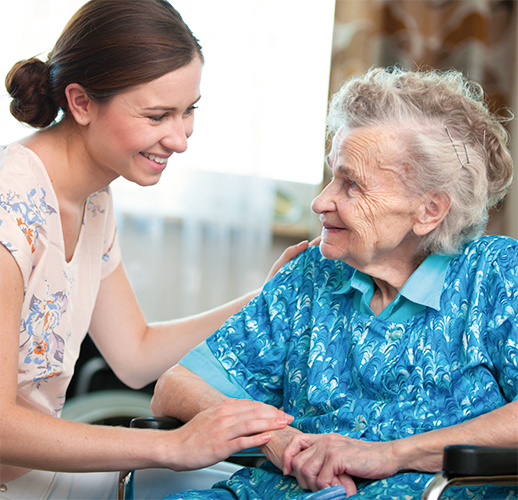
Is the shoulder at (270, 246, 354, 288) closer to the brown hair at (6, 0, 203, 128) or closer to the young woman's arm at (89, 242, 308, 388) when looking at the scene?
the young woman's arm at (89, 242, 308, 388)

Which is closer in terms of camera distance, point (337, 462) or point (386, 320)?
point (337, 462)

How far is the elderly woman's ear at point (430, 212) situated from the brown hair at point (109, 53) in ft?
2.06

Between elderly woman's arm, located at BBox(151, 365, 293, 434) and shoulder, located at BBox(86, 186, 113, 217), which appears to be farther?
shoulder, located at BBox(86, 186, 113, 217)

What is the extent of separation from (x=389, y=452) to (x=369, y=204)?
→ 0.52 m

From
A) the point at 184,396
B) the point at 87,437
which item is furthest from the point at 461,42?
the point at 87,437

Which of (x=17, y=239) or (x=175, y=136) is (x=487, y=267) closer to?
(x=175, y=136)

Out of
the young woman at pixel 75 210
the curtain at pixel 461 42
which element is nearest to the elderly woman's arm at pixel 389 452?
the young woman at pixel 75 210

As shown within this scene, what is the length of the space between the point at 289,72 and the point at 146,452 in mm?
2119

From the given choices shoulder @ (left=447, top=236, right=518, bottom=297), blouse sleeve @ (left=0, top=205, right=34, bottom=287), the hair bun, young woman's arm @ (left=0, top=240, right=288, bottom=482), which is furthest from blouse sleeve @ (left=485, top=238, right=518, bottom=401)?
the hair bun

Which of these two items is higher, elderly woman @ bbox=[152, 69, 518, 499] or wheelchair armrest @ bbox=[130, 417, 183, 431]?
elderly woman @ bbox=[152, 69, 518, 499]

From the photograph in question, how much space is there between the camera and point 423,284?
1255 millimetres

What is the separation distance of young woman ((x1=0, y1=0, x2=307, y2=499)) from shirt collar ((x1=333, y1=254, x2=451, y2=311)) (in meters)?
0.35

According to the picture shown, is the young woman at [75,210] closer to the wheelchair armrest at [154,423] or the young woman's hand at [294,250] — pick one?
the wheelchair armrest at [154,423]

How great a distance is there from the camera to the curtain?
288 cm
